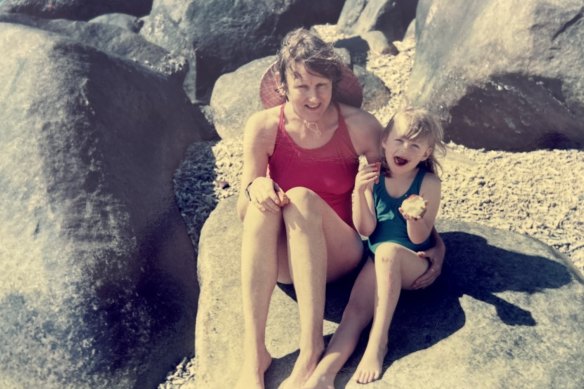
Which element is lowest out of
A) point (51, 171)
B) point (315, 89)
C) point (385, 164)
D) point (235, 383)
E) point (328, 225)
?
point (235, 383)

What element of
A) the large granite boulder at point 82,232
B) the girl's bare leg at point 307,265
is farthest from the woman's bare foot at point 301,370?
the large granite boulder at point 82,232

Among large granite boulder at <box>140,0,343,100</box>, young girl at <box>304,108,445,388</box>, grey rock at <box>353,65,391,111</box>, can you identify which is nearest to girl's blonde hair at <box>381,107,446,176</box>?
young girl at <box>304,108,445,388</box>

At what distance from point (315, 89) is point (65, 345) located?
1985 mm

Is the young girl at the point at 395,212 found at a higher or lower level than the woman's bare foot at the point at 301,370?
higher

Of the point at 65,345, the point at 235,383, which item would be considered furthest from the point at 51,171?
the point at 235,383

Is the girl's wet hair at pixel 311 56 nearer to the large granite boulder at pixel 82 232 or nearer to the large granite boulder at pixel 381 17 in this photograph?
the large granite boulder at pixel 82 232

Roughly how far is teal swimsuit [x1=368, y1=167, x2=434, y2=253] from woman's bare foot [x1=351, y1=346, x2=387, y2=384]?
55 centimetres

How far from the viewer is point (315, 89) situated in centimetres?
339

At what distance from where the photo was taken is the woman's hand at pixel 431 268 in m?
3.47

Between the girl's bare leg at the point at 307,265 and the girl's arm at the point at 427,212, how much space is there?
16.9 inches

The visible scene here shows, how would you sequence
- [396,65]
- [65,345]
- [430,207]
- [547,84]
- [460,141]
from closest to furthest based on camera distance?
[430,207] → [65,345] → [547,84] → [460,141] → [396,65]

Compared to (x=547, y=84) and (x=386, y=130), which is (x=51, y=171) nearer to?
(x=386, y=130)

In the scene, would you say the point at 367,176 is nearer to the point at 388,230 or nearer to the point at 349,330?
the point at 388,230

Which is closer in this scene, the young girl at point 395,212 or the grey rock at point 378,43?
the young girl at point 395,212
